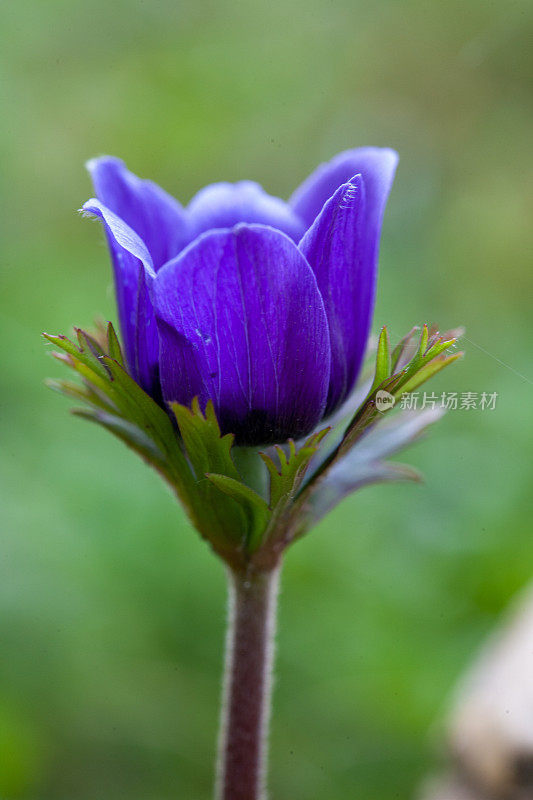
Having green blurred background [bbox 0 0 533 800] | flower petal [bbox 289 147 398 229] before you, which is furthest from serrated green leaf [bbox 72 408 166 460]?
green blurred background [bbox 0 0 533 800]

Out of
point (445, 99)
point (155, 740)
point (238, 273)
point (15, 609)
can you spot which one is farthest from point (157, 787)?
point (445, 99)

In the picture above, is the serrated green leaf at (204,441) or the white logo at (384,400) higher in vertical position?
the white logo at (384,400)

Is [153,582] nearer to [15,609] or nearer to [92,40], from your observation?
[15,609]

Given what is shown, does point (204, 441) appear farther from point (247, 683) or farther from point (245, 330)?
point (247, 683)

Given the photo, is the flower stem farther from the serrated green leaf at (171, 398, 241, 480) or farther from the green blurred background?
the green blurred background

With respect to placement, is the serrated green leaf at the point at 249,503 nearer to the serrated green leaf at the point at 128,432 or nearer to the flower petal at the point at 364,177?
the serrated green leaf at the point at 128,432

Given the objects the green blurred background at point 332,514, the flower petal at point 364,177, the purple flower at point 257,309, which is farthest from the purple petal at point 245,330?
the green blurred background at point 332,514
